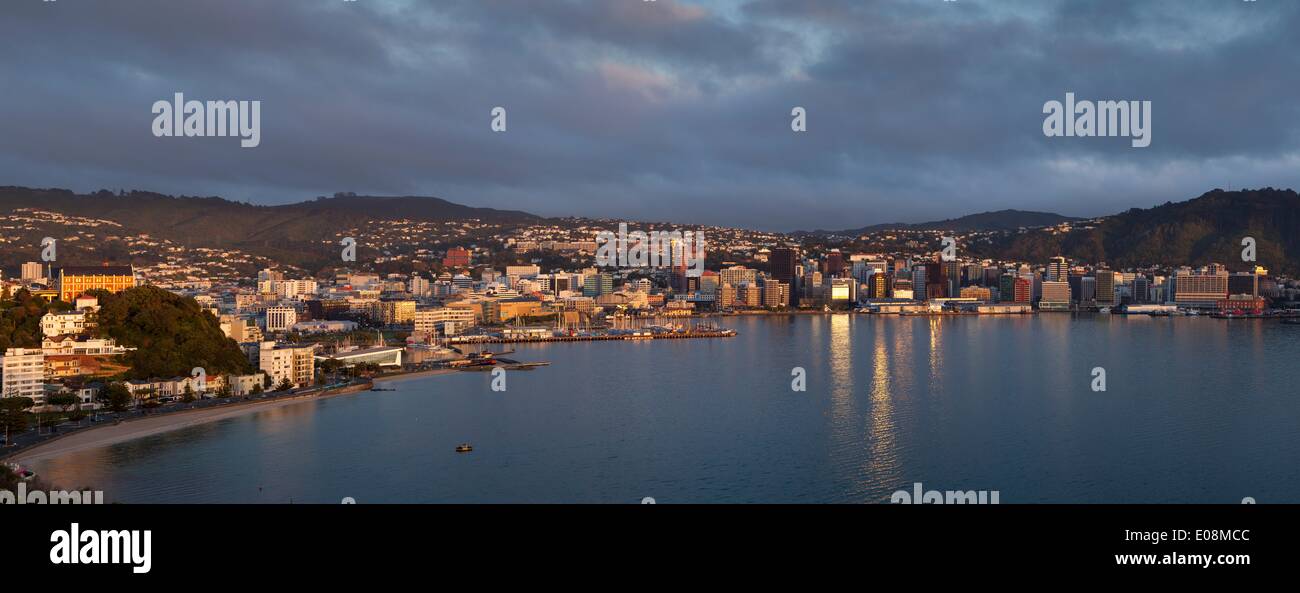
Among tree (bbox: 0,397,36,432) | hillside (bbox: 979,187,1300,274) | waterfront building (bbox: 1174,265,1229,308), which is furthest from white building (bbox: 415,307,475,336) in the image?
hillside (bbox: 979,187,1300,274)

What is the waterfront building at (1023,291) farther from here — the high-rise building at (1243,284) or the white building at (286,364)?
the white building at (286,364)

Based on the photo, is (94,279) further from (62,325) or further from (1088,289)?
(1088,289)

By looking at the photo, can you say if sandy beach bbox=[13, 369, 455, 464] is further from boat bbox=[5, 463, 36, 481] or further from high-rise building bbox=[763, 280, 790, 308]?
high-rise building bbox=[763, 280, 790, 308]

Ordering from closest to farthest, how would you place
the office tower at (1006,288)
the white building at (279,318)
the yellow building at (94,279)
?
1. the yellow building at (94,279)
2. the white building at (279,318)
3. the office tower at (1006,288)

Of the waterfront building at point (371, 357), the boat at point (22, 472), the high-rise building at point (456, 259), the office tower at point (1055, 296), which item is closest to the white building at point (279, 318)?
the waterfront building at point (371, 357)

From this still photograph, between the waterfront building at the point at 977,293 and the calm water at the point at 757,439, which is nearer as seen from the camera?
the calm water at the point at 757,439
